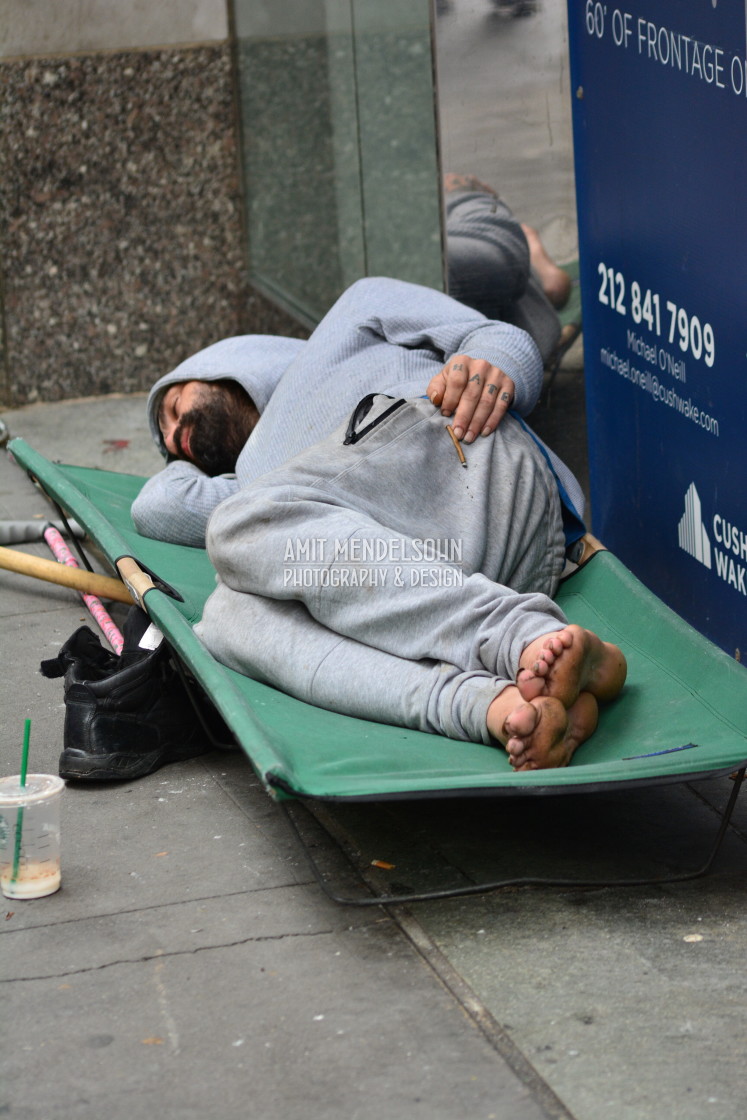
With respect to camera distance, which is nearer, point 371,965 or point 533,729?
point 371,965

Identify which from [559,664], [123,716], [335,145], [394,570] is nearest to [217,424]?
[123,716]

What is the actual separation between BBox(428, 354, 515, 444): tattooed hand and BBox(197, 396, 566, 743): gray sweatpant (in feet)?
0.13

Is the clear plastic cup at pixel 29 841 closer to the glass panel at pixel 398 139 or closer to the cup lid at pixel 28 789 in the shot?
the cup lid at pixel 28 789

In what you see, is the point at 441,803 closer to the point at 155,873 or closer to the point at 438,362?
the point at 155,873

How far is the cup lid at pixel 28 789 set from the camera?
8.14ft

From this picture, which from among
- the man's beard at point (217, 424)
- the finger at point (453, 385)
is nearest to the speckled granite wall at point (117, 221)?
the man's beard at point (217, 424)

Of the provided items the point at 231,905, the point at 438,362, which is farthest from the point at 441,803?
the point at 438,362

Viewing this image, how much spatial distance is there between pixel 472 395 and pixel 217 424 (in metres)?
0.87

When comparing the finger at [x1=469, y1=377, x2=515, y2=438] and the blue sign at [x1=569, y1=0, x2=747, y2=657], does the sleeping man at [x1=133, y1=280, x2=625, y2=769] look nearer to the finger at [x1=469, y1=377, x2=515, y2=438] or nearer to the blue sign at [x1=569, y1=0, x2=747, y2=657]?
the finger at [x1=469, y1=377, x2=515, y2=438]

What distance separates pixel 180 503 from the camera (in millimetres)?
3656

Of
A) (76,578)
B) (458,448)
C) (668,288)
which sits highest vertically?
(668,288)

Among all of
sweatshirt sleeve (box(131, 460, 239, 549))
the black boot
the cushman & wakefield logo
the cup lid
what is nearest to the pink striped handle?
sweatshirt sleeve (box(131, 460, 239, 549))

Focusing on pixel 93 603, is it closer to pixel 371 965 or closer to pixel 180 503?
pixel 180 503

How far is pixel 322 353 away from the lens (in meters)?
3.59
